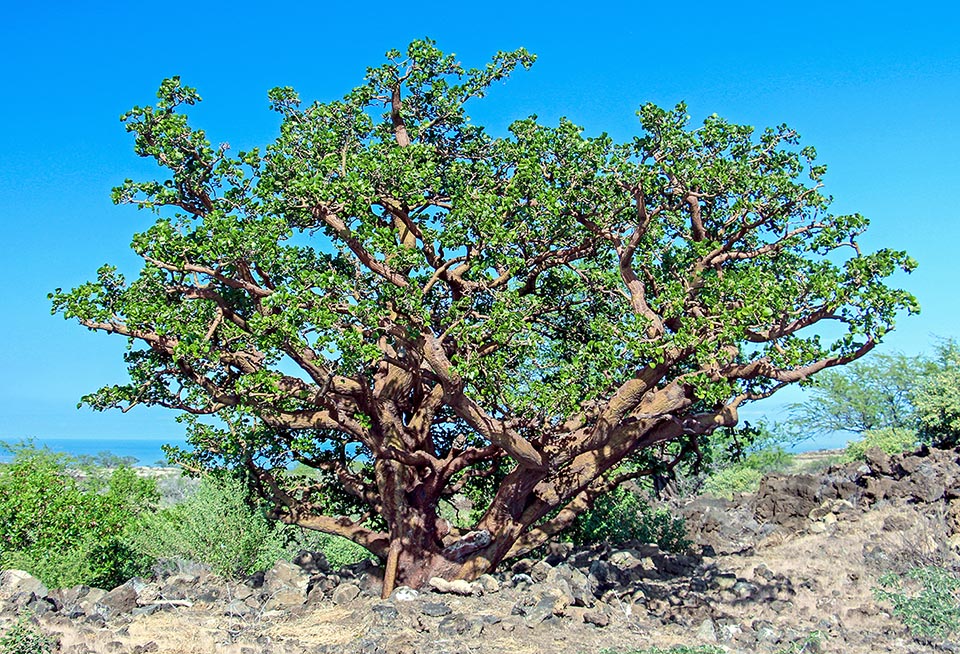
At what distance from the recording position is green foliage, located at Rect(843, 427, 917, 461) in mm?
33250

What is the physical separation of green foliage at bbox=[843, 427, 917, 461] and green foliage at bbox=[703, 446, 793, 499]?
392cm

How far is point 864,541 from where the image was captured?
17406 millimetres

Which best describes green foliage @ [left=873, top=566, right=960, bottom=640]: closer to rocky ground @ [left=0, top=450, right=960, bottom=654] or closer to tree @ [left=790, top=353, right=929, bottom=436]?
rocky ground @ [left=0, top=450, right=960, bottom=654]

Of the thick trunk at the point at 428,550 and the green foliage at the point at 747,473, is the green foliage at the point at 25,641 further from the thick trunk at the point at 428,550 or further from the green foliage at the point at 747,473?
the green foliage at the point at 747,473

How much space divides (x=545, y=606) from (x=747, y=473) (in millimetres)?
30072

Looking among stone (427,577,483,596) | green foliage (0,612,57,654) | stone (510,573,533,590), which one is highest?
stone (510,573,533,590)

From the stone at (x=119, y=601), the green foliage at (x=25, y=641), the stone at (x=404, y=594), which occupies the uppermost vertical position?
the stone at (x=404, y=594)

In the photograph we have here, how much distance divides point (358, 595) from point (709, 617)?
218 inches

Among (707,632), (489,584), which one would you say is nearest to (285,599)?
(489,584)

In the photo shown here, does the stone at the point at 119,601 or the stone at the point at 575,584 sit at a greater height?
the stone at the point at 575,584

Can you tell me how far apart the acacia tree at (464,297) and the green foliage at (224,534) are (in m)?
0.58

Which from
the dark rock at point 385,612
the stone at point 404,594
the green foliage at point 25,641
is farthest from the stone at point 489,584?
the green foliage at point 25,641

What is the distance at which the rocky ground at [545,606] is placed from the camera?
10.6 meters

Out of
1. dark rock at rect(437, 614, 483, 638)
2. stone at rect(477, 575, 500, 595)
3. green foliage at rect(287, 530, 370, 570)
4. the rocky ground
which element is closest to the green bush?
green foliage at rect(287, 530, 370, 570)
